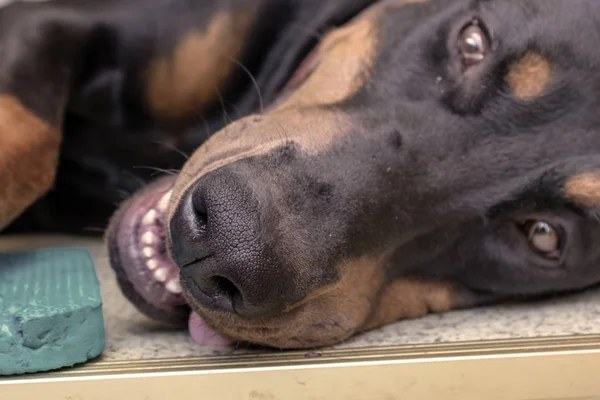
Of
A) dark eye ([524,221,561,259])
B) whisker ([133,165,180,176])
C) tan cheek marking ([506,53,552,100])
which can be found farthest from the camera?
whisker ([133,165,180,176])

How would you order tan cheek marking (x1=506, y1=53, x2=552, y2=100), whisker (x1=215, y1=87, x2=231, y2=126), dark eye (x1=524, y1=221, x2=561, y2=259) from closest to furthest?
tan cheek marking (x1=506, y1=53, x2=552, y2=100) < dark eye (x1=524, y1=221, x2=561, y2=259) < whisker (x1=215, y1=87, x2=231, y2=126)

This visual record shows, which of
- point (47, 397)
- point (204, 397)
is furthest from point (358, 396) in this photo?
point (47, 397)

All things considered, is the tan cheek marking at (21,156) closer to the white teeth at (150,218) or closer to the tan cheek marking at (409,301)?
the white teeth at (150,218)

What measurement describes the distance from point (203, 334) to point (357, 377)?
0.33 m

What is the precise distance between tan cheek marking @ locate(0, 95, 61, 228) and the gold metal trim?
0.55m

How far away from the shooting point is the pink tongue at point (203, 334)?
1.37 meters

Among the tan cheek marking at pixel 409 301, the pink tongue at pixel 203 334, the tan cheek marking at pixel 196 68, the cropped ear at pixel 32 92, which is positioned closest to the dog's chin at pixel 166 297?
the pink tongue at pixel 203 334

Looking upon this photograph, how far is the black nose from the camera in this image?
1141 millimetres

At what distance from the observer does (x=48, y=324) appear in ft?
3.90

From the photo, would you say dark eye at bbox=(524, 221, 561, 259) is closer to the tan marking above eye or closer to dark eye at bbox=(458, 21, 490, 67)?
dark eye at bbox=(458, 21, 490, 67)

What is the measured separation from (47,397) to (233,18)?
46.4 inches

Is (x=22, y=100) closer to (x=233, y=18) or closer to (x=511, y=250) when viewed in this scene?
(x=233, y=18)

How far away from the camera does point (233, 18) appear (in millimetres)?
1985

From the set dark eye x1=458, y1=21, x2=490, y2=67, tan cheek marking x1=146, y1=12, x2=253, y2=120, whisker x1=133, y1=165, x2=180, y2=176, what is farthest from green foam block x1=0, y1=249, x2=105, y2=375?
dark eye x1=458, y1=21, x2=490, y2=67
